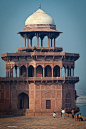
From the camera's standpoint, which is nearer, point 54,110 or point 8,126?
point 8,126

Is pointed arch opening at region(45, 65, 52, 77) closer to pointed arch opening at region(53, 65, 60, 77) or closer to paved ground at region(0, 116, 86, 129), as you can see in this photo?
pointed arch opening at region(53, 65, 60, 77)

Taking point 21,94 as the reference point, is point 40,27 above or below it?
above

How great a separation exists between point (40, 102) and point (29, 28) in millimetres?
11956

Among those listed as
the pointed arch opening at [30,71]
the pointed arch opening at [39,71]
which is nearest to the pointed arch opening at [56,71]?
the pointed arch opening at [39,71]

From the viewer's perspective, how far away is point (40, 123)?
5972cm

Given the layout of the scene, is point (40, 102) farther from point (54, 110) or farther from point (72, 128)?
point (72, 128)

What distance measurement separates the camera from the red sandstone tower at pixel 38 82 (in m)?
69.7

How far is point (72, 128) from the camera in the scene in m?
55.5

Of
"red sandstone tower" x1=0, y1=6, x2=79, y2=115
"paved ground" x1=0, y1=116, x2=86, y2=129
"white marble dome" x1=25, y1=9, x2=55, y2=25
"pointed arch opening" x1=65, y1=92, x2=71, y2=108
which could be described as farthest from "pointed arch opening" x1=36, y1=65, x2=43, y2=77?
"paved ground" x1=0, y1=116, x2=86, y2=129

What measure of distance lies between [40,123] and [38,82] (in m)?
11.4

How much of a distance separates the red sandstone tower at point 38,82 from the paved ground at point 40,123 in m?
4.69

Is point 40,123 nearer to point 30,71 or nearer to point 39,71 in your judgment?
point 39,71

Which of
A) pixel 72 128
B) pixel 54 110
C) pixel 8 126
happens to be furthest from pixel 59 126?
pixel 54 110

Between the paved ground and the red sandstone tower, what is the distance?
4.69 meters
